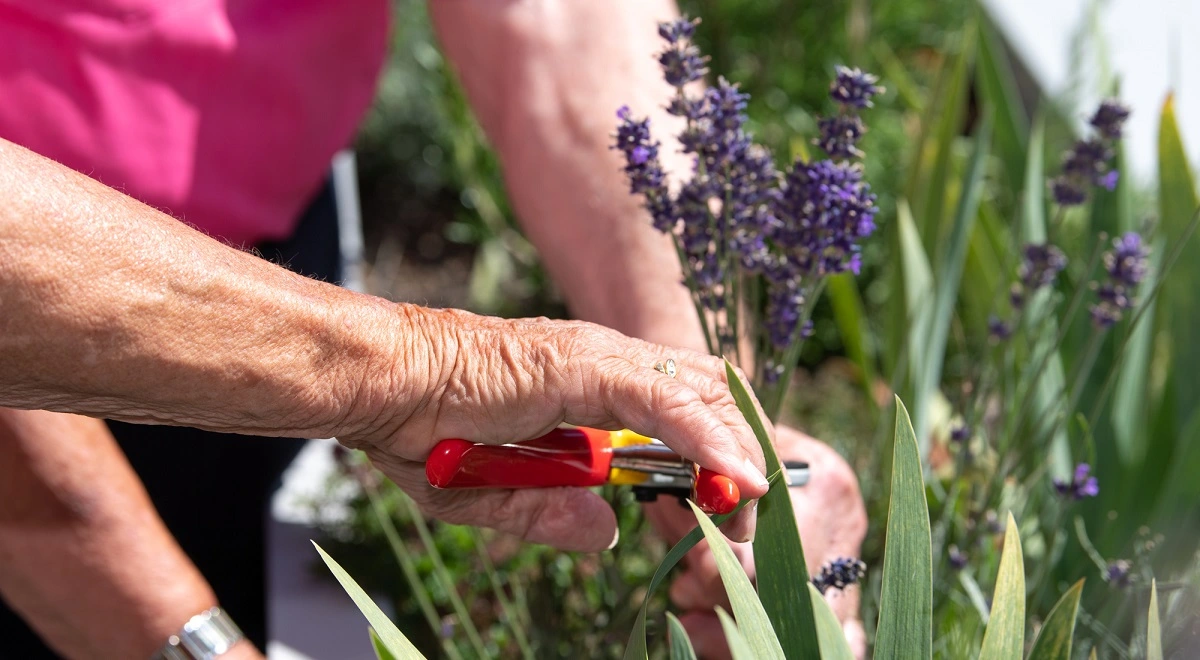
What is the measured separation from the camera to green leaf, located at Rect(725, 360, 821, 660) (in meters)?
0.82

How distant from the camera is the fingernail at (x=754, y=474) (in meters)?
0.77

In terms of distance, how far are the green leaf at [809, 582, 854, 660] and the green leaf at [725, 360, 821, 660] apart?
0.34 ft

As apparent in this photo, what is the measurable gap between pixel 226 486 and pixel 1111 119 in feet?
4.62

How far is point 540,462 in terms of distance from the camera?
35.5 inches

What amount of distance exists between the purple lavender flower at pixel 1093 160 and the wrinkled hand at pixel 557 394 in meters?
→ 0.53

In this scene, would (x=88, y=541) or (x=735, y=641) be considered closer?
(x=735, y=641)

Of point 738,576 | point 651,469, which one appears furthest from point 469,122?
point 738,576

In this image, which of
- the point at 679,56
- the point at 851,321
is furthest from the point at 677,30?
the point at 851,321

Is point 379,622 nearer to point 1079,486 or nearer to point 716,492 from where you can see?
point 716,492

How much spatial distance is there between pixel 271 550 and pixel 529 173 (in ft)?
2.49

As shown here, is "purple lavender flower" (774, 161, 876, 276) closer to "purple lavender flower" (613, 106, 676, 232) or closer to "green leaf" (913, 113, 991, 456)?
"purple lavender flower" (613, 106, 676, 232)

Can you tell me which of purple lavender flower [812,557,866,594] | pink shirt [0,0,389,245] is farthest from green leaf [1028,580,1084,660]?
pink shirt [0,0,389,245]

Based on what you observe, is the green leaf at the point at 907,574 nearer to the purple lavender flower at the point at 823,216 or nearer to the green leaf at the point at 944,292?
the purple lavender flower at the point at 823,216

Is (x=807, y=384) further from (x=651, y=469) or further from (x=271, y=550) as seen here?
(x=651, y=469)
